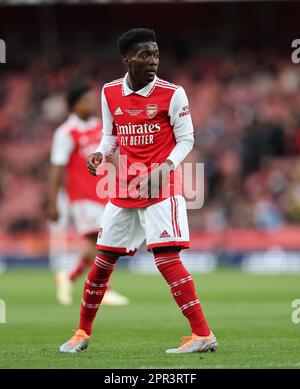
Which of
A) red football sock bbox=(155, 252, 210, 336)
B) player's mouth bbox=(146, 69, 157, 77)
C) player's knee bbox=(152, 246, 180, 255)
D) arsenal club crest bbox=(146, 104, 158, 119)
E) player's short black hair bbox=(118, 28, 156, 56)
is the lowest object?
red football sock bbox=(155, 252, 210, 336)

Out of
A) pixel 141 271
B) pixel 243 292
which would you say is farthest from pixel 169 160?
pixel 141 271

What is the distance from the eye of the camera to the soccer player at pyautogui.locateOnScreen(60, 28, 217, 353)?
7633mm

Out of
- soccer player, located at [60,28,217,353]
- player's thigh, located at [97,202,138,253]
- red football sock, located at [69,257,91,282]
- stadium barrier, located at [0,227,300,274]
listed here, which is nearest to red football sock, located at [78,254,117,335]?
soccer player, located at [60,28,217,353]

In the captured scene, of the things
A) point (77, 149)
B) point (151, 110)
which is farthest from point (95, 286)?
point (77, 149)

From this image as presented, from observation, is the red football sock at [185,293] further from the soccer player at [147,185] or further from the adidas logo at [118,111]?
the adidas logo at [118,111]

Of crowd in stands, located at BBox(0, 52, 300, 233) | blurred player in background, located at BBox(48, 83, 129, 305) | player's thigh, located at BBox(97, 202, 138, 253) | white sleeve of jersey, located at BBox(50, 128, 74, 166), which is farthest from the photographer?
crowd in stands, located at BBox(0, 52, 300, 233)

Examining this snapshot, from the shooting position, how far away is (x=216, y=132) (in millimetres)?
27000

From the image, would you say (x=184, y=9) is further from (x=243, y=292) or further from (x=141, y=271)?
(x=243, y=292)

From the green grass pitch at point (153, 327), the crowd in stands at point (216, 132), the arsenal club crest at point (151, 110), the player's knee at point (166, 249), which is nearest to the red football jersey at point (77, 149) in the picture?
the green grass pitch at point (153, 327)

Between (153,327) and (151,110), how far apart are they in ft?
9.95

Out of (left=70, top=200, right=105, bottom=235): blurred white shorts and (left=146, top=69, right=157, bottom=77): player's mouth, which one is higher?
(left=146, top=69, right=157, bottom=77): player's mouth

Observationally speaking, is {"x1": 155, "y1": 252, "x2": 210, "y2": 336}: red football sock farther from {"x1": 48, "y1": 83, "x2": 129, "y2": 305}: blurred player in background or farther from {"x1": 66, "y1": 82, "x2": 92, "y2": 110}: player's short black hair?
{"x1": 66, "y1": 82, "x2": 92, "y2": 110}: player's short black hair

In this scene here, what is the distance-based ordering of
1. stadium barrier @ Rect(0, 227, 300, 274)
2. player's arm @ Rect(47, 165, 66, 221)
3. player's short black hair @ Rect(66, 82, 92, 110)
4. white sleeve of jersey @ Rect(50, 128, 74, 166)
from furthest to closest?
stadium barrier @ Rect(0, 227, 300, 274)
white sleeve of jersey @ Rect(50, 128, 74, 166)
player's short black hair @ Rect(66, 82, 92, 110)
player's arm @ Rect(47, 165, 66, 221)

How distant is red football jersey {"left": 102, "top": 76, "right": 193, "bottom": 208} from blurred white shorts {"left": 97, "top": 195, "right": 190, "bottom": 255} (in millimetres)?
71
